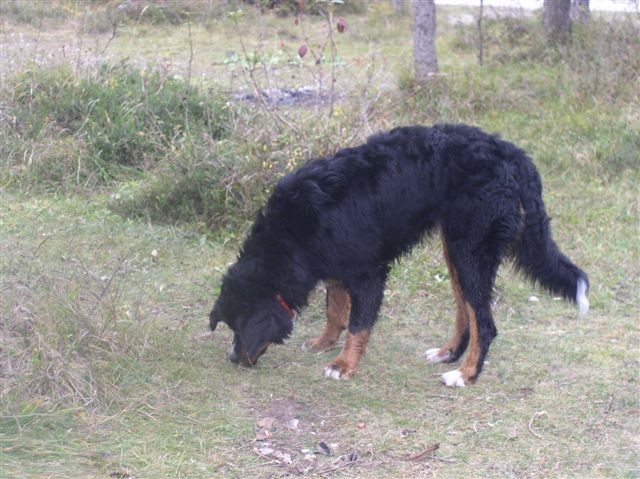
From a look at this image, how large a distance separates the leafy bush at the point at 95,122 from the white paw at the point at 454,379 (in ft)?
11.6

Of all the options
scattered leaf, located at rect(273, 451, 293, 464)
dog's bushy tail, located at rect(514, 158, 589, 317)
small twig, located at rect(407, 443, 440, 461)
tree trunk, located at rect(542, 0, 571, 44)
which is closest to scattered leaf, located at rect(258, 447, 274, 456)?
scattered leaf, located at rect(273, 451, 293, 464)

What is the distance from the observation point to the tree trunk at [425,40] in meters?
10.0

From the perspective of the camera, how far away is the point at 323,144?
270 inches

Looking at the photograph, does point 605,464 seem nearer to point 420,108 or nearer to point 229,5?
point 420,108

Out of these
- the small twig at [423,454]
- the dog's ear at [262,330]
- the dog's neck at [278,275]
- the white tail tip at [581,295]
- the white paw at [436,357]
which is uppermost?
the dog's neck at [278,275]

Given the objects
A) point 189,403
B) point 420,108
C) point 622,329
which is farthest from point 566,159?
point 189,403

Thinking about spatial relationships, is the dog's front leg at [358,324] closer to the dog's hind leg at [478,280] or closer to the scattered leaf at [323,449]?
the dog's hind leg at [478,280]

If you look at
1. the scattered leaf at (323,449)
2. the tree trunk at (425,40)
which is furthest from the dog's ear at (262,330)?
the tree trunk at (425,40)

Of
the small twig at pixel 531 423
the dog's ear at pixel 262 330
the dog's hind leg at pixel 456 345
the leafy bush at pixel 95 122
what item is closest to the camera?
the small twig at pixel 531 423

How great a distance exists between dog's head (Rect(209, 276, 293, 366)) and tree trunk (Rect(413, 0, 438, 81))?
Answer: 5.80 meters

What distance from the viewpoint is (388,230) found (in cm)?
488

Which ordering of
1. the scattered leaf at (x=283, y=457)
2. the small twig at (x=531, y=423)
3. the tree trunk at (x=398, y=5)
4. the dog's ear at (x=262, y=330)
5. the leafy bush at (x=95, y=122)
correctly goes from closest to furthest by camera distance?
the scattered leaf at (x=283, y=457) < the small twig at (x=531, y=423) < the dog's ear at (x=262, y=330) < the leafy bush at (x=95, y=122) < the tree trunk at (x=398, y=5)

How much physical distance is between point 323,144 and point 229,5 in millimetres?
8686

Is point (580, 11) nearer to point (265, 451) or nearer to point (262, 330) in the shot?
point (262, 330)
